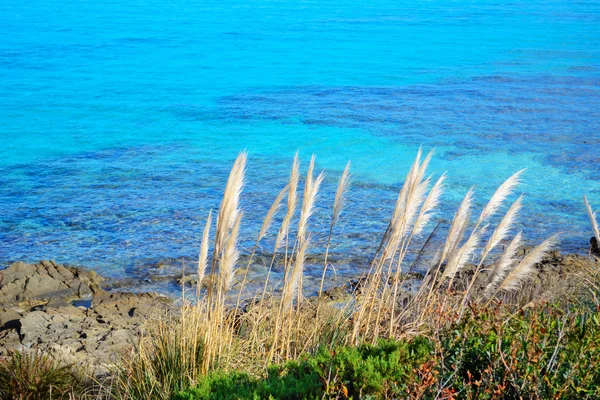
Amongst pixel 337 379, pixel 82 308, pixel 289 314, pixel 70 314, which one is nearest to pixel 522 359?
pixel 337 379

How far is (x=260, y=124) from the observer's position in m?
15.7

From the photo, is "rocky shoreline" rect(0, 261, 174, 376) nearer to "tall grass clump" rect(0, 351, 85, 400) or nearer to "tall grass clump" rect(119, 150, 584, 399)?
"tall grass clump" rect(0, 351, 85, 400)

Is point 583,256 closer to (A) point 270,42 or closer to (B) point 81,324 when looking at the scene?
(B) point 81,324

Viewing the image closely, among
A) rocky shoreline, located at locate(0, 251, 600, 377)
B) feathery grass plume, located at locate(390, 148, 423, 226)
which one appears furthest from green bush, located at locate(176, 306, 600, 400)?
rocky shoreline, located at locate(0, 251, 600, 377)

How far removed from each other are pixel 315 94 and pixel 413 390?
54.6 ft

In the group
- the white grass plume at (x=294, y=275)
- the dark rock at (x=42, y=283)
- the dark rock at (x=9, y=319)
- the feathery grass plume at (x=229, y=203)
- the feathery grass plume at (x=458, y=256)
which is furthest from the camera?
the dark rock at (x=42, y=283)

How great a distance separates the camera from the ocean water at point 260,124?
927 cm

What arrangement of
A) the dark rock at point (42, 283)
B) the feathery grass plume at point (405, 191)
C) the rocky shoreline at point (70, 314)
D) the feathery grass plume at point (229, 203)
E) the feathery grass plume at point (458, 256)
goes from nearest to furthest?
the feathery grass plume at point (229, 203) → the feathery grass plume at point (405, 191) → the feathery grass plume at point (458, 256) → the rocky shoreline at point (70, 314) → the dark rock at point (42, 283)

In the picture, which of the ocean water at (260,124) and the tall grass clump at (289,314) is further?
the ocean water at (260,124)

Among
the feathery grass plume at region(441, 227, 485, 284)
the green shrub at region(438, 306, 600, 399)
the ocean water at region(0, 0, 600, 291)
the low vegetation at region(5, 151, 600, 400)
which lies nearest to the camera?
the green shrub at region(438, 306, 600, 399)

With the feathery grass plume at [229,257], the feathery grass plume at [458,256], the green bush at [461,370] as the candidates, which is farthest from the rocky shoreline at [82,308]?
the green bush at [461,370]

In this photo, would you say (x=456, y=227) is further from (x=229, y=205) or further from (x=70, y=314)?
(x=70, y=314)

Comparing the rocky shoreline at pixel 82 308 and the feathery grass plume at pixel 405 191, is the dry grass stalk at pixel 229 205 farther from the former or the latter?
the rocky shoreline at pixel 82 308

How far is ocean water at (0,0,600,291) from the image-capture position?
30.4 ft
